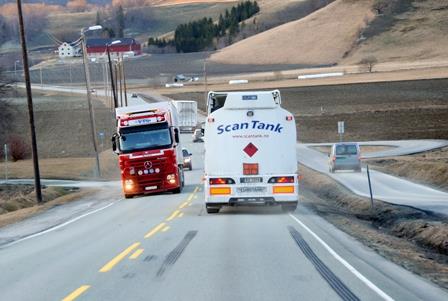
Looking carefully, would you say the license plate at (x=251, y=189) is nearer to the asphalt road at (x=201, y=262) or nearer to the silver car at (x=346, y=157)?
the asphalt road at (x=201, y=262)

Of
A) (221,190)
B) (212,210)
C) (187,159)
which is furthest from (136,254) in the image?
(187,159)

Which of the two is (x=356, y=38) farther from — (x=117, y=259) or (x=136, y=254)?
(x=117, y=259)

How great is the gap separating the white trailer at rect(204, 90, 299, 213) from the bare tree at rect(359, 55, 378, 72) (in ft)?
399

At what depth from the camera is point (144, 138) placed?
112ft

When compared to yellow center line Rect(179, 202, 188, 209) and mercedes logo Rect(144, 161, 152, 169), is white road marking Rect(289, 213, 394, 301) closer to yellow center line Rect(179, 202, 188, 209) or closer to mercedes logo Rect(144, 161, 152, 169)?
yellow center line Rect(179, 202, 188, 209)

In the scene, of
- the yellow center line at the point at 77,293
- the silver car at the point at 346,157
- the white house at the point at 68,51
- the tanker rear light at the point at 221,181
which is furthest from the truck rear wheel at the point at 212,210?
the white house at the point at 68,51

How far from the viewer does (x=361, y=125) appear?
3140 inches

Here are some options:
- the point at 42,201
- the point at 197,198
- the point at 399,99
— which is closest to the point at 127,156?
the point at 197,198

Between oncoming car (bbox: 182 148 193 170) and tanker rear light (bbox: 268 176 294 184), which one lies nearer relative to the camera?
tanker rear light (bbox: 268 176 294 184)

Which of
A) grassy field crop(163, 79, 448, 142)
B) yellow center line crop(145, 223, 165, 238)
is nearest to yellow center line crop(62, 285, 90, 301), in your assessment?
yellow center line crop(145, 223, 165, 238)

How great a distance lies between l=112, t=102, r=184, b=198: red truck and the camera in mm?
34094

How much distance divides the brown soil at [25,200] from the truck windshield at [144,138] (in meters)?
3.97

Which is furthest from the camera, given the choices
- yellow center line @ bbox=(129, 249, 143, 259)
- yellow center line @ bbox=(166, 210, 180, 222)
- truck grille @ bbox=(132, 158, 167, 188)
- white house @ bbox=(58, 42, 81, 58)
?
white house @ bbox=(58, 42, 81, 58)

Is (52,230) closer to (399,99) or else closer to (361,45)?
(399,99)
